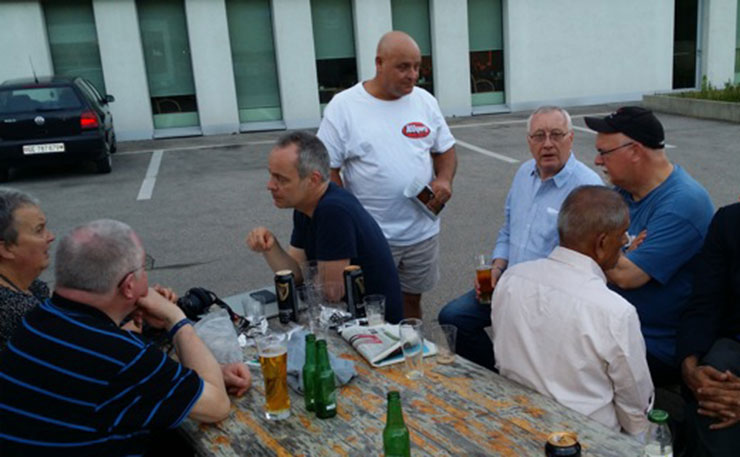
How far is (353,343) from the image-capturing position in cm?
300

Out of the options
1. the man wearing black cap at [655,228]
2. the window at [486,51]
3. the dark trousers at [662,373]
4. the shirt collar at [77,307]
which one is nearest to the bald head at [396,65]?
the man wearing black cap at [655,228]

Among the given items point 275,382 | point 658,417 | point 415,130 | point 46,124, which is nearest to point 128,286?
point 275,382

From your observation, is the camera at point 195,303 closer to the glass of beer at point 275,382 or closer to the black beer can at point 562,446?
the glass of beer at point 275,382

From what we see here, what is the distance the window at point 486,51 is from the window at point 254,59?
199 inches

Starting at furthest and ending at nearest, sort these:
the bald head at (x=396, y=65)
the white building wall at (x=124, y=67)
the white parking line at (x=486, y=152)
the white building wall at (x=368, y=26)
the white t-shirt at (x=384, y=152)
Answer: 1. the white building wall at (x=368, y=26)
2. the white building wall at (x=124, y=67)
3. the white parking line at (x=486, y=152)
4. the white t-shirt at (x=384, y=152)
5. the bald head at (x=396, y=65)

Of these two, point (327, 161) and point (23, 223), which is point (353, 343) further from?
point (23, 223)

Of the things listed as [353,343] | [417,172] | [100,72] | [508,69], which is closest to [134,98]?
[100,72]

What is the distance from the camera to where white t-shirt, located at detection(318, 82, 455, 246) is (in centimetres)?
443

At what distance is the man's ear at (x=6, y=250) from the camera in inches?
124

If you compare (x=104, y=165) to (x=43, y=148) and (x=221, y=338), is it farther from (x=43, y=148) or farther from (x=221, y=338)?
(x=221, y=338)

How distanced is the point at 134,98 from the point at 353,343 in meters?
14.7

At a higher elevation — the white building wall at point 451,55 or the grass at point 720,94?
the white building wall at point 451,55

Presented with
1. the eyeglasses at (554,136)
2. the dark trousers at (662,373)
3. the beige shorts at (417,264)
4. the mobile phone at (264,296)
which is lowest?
the dark trousers at (662,373)

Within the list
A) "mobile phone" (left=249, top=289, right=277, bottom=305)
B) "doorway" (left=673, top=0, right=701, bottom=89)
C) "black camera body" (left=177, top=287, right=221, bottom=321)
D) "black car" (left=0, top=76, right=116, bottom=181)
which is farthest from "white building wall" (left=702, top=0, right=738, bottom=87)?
"black camera body" (left=177, top=287, right=221, bottom=321)
